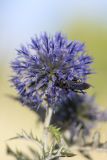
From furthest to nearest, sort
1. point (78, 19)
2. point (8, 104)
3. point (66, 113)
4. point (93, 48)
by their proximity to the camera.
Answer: point (78, 19), point (93, 48), point (8, 104), point (66, 113)

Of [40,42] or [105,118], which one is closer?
[40,42]

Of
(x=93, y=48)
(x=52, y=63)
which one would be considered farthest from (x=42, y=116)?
(x=93, y=48)

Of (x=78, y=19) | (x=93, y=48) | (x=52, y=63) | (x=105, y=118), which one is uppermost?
(x=78, y=19)

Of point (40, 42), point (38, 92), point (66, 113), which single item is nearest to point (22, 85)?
point (38, 92)

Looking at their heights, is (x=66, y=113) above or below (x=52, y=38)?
below

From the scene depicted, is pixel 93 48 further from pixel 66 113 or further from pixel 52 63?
pixel 52 63

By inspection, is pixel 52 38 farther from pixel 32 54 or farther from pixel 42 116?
pixel 42 116

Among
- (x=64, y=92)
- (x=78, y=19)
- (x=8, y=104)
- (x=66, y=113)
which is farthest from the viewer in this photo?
(x=78, y=19)

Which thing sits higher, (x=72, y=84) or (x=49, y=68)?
(x=49, y=68)
